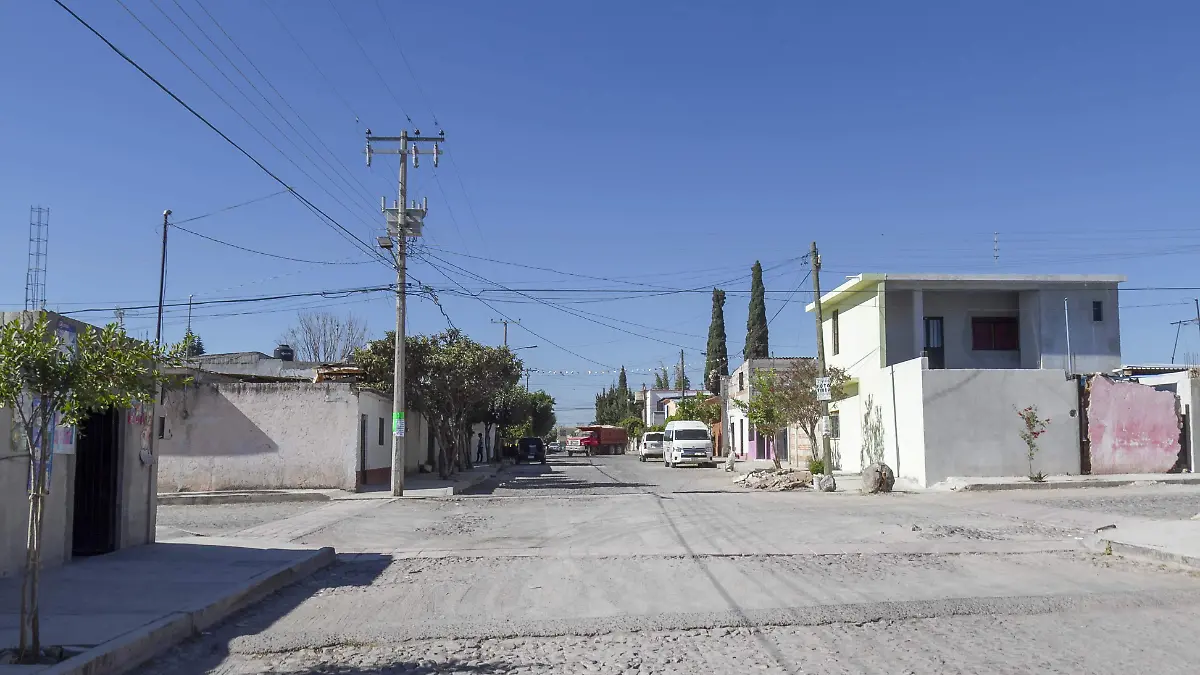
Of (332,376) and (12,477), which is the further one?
(332,376)

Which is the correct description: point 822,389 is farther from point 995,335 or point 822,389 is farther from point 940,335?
point 995,335

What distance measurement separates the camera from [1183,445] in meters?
28.0

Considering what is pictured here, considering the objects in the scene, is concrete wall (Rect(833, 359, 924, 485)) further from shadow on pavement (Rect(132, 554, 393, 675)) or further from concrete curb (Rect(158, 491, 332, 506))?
shadow on pavement (Rect(132, 554, 393, 675))

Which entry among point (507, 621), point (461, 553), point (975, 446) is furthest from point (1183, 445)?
point (507, 621)

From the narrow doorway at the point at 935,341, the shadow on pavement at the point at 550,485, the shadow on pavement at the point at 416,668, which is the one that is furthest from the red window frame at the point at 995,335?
the shadow on pavement at the point at 416,668

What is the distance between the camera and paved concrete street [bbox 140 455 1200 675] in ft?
24.1

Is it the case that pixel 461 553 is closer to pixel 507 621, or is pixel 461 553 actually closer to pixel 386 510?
pixel 507 621

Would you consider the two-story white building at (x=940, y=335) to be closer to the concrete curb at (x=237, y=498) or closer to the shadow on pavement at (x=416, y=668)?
the concrete curb at (x=237, y=498)

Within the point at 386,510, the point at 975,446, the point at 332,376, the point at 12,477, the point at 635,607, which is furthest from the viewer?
the point at 332,376

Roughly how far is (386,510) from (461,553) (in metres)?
8.80

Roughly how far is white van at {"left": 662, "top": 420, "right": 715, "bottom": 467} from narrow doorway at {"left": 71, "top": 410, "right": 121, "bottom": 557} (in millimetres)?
38700

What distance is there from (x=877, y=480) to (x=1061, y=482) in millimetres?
4759

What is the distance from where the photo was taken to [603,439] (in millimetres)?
96750

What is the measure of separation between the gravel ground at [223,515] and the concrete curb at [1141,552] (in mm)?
13886
